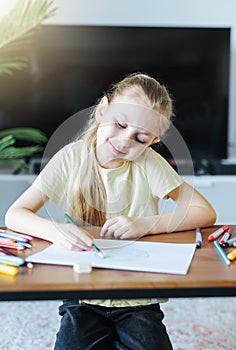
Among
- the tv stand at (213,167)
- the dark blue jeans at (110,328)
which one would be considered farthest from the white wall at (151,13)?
the dark blue jeans at (110,328)

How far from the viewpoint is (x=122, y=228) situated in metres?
0.96

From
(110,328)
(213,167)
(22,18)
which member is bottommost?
(213,167)

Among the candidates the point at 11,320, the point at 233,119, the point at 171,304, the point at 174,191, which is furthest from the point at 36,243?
the point at 233,119

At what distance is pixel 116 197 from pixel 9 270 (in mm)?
353

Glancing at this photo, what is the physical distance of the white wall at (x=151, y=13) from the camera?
2787 mm

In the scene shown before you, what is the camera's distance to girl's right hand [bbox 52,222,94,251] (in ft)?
2.92

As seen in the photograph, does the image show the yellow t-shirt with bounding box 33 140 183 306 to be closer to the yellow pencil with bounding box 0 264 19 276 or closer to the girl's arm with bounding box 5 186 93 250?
the girl's arm with bounding box 5 186 93 250

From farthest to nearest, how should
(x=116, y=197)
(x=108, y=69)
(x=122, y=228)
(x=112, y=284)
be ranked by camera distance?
(x=108, y=69) → (x=116, y=197) → (x=122, y=228) → (x=112, y=284)

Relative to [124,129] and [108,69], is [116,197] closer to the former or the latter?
[124,129]

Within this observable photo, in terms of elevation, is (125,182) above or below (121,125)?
below

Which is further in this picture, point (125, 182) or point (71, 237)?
point (125, 182)

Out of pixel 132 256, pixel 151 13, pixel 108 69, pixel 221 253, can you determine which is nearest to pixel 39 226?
pixel 132 256

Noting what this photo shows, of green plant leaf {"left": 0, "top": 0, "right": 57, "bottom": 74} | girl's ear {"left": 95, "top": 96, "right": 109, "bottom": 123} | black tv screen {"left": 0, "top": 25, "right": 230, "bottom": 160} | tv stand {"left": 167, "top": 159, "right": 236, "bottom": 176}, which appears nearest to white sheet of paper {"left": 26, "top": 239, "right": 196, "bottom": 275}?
girl's ear {"left": 95, "top": 96, "right": 109, "bottom": 123}

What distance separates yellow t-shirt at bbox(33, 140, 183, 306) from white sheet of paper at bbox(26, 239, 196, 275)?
12 centimetres
